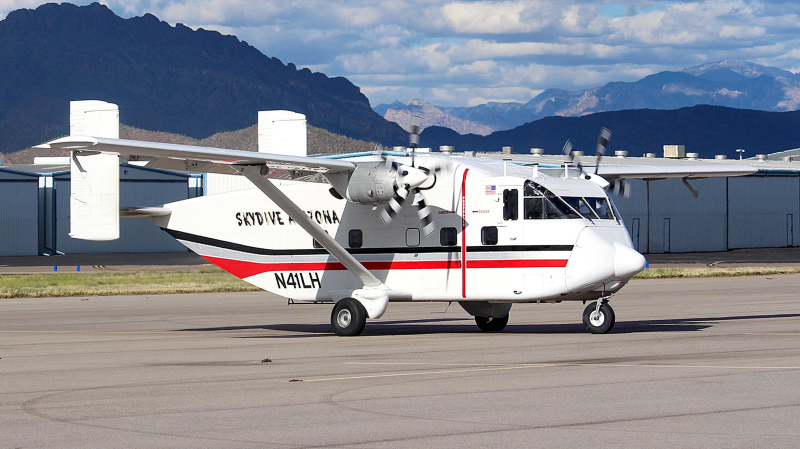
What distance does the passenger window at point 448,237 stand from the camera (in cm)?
1888

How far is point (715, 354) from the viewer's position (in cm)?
1495

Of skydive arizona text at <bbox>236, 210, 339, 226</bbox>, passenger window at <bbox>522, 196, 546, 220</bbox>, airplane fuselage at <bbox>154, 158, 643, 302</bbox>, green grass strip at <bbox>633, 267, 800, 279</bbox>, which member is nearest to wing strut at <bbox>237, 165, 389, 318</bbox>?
airplane fuselage at <bbox>154, 158, 643, 302</bbox>

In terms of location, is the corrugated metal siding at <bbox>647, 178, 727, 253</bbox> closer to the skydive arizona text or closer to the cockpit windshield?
the cockpit windshield

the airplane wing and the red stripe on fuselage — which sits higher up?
the airplane wing

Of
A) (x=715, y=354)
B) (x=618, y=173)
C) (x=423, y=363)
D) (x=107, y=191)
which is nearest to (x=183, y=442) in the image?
(x=423, y=363)

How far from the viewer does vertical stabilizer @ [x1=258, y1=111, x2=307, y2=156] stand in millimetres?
21956

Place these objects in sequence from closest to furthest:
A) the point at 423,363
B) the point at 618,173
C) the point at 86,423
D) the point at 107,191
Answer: the point at 86,423
the point at 423,363
the point at 107,191
the point at 618,173

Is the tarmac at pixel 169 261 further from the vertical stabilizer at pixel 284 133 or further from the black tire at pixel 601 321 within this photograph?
the black tire at pixel 601 321

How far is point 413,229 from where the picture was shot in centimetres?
1933

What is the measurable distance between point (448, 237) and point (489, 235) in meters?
0.95

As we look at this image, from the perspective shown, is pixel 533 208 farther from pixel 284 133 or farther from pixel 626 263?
pixel 284 133

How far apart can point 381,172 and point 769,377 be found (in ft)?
28.9

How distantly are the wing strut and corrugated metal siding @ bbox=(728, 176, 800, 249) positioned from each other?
54.5 meters

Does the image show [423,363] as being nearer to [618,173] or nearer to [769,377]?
[769,377]
